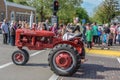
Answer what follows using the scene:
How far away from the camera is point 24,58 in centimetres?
1388

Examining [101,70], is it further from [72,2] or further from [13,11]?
[72,2]

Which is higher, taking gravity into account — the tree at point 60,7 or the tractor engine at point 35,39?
the tree at point 60,7

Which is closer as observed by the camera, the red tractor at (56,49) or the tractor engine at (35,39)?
the red tractor at (56,49)

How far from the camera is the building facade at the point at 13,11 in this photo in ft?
196

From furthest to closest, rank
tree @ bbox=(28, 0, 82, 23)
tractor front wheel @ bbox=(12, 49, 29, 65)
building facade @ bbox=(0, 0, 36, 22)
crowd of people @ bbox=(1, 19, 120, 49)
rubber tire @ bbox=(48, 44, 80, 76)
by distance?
1. tree @ bbox=(28, 0, 82, 23)
2. building facade @ bbox=(0, 0, 36, 22)
3. crowd of people @ bbox=(1, 19, 120, 49)
4. tractor front wheel @ bbox=(12, 49, 29, 65)
5. rubber tire @ bbox=(48, 44, 80, 76)

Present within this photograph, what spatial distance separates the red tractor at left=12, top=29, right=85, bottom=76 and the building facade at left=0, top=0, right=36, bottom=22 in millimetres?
44682

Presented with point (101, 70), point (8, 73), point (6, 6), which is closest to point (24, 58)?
point (8, 73)

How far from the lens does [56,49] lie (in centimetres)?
1205

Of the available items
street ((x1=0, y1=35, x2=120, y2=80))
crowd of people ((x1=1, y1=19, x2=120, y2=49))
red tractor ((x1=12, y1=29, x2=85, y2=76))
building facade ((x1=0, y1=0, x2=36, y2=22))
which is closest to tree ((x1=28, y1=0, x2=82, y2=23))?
building facade ((x1=0, y1=0, x2=36, y2=22))

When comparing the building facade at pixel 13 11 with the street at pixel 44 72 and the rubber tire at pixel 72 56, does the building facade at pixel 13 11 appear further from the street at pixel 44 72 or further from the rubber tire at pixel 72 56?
the rubber tire at pixel 72 56

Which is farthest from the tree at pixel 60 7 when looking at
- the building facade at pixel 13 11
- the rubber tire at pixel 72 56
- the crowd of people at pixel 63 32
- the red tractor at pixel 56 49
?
the rubber tire at pixel 72 56

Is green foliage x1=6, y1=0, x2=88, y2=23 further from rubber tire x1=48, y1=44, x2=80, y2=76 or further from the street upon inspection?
rubber tire x1=48, y1=44, x2=80, y2=76

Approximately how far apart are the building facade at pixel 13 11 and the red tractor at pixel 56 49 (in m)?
44.7

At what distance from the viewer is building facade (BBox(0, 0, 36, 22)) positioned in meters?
59.7
